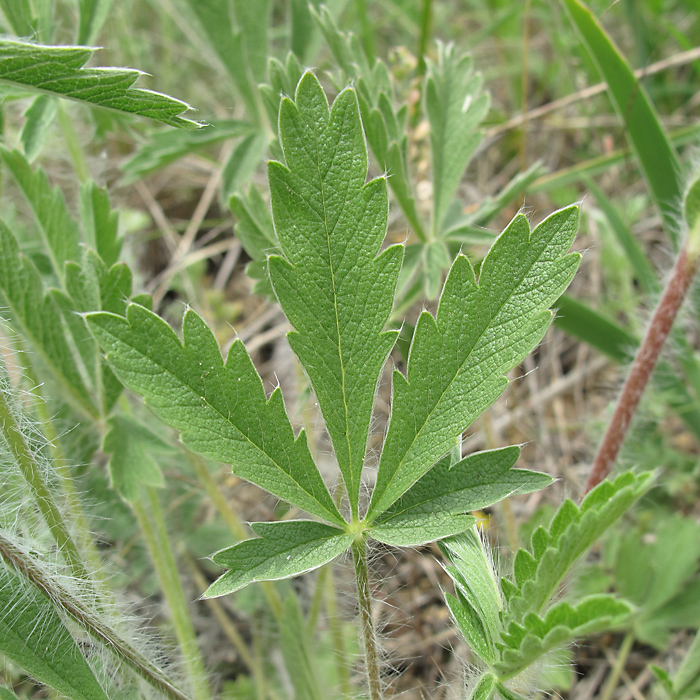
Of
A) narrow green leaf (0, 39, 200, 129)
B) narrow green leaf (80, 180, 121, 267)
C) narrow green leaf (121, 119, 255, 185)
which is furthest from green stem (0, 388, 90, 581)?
narrow green leaf (121, 119, 255, 185)

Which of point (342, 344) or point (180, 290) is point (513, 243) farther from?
point (180, 290)

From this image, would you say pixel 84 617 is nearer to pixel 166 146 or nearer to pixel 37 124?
pixel 37 124

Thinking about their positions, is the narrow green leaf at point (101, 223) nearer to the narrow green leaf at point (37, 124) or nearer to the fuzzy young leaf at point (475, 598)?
the narrow green leaf at point (37, 124)

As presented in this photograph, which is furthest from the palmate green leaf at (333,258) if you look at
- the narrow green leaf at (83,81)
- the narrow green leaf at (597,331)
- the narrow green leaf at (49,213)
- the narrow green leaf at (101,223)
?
the narrow green leaf at (597,331)

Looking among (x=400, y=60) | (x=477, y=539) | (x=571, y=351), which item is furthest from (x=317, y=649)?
(x=400, y=60)

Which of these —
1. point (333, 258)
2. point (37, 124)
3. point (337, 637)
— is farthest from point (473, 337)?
point (37, 124)
